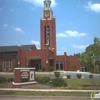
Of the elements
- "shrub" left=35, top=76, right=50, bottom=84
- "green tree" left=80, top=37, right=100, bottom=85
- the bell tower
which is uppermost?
the bell tower

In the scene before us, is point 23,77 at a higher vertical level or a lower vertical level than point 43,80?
higher

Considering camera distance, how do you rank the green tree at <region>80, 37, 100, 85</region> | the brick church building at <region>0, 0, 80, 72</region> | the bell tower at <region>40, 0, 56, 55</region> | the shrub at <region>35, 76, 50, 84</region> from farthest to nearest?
the bell tower at <region>40, 0, 56, 55</region> < the brick church building at <region>0, 0, 80, 72</region> < the shrub at <region>35, 76, 50, 84</region> < the green tree at <region>80, 37, 100, 85</region>

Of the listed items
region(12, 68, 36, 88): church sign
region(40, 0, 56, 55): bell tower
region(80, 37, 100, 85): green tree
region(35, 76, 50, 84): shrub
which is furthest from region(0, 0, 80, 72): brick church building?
region(80, 37, 100, 85): green tree

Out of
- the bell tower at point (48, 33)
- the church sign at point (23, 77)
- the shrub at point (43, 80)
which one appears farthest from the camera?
the bell tower at point (48, 33)

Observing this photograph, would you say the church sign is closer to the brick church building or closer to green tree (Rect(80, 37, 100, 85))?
green tree (Rect(80, 37, 100, 85))

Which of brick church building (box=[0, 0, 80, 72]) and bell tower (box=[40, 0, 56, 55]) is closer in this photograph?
brick church building (box=[0, 0, 80, 72])

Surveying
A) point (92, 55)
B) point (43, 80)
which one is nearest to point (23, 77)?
point (43, 80)

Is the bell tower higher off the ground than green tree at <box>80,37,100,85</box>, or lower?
higher

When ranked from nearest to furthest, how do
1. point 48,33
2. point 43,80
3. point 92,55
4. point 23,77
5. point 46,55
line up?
point 92,55 → point 23,77 → point 43,80 → point 48,33 → point 46,55

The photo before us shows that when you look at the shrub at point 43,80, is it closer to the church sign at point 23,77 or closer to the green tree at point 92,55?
the church sign at point 23,77

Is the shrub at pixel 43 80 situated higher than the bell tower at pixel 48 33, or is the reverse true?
the bell tower at pixel 48 33

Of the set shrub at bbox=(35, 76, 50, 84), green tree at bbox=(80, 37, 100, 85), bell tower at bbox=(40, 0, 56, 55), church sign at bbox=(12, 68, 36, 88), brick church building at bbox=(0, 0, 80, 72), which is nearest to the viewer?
green tree at bbox=(80, 37, 100, 85)

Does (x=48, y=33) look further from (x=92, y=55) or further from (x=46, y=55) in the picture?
(x=92, y=55)

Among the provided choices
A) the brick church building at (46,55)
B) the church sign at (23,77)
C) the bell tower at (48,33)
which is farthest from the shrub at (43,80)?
the bell tower at (48,33)
